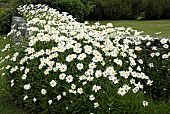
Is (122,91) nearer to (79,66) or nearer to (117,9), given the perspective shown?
(79,66)

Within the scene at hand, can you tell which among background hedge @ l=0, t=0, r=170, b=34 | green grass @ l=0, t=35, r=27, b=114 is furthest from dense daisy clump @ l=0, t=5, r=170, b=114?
background hedge @ l=0, t=0, r=170, b=34

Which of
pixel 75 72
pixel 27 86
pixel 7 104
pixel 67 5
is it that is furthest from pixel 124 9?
pixel 27 86

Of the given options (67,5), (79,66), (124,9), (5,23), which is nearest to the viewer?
(79,66)

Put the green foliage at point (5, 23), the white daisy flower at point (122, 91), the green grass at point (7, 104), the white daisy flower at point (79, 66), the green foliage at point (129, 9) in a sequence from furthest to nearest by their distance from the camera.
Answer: the green foliage at point (129, 9), the green foliage at point (5, 23), the green grass at point (7, 104), the white daisy flower at point (79, 66), the white daisy flower at point (122, 91)

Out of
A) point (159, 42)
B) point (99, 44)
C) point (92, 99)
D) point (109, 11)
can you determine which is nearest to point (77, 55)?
point (99, 44)

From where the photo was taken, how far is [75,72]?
13.5 ft

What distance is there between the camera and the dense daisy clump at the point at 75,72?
3879 mm

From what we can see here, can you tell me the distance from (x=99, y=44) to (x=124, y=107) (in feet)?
3.56

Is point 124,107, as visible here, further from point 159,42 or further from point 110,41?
point 159,42

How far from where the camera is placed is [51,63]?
414 centimetres

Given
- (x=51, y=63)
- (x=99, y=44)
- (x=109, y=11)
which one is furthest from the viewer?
(x=109, y=11)

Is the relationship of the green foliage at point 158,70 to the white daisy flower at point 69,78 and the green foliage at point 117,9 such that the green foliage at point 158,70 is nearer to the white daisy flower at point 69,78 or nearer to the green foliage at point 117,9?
the white daisy flower at point 69,78

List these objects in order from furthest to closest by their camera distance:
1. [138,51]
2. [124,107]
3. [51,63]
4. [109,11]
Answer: [109,11] < [138,51] < [51,63] < [124,107]

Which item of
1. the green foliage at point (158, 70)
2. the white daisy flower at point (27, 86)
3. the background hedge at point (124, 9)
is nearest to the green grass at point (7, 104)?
the white daisy flower at point (27, 86)
